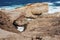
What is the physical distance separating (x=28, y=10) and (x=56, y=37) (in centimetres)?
654

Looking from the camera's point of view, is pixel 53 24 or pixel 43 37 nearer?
pixel 43 37

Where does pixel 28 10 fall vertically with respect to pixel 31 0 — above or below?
above

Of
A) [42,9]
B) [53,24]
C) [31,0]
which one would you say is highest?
[53,24]

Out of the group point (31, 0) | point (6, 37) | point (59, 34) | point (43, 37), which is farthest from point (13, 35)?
point (31, 0)

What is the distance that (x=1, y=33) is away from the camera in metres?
3.13

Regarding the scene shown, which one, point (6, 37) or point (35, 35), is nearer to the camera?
point (6, 37)

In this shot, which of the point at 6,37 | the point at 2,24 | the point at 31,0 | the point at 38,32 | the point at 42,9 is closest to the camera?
the point at 6,37

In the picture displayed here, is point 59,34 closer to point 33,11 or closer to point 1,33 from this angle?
point 1,33

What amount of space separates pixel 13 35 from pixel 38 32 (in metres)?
0.55

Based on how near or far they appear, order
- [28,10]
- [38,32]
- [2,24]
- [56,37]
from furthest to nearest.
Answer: [28,10] < [2,24] < [38,32] < [56,37]

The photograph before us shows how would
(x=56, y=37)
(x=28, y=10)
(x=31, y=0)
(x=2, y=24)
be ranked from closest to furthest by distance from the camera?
(x=56, y=37)
(x=2, y=24)
(x=28, y=10)
(x=31, y=0)

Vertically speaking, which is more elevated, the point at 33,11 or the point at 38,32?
the point at 38,32

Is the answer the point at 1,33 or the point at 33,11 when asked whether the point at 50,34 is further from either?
the point at 33,11

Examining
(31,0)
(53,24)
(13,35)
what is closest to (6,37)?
(13,35)
